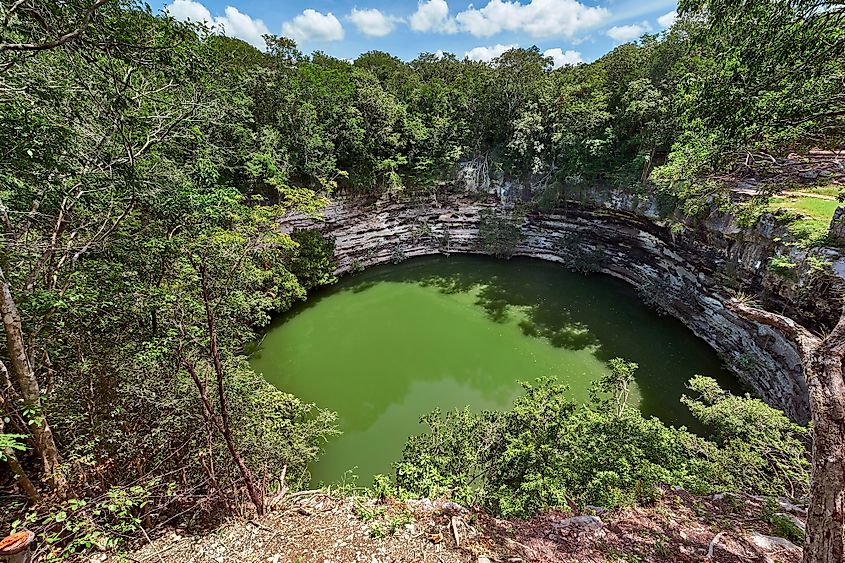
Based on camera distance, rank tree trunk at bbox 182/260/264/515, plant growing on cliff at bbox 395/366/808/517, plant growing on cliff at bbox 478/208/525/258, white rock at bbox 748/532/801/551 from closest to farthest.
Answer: white rock at bbox 748/532/801/551 → tree trunk at bbox 182/260/264/515 → plant growing on cliff at bbox 395/366/808/517 → plant growing on cliff at bbox 478/208/525/258

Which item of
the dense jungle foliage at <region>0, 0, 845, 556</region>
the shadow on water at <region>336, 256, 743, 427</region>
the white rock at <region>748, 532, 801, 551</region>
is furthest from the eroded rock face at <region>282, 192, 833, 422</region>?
the white rock at <region>748, 532, 801, 551</region>

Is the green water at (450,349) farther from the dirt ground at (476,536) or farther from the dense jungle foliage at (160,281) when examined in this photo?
the dirt ground at (476,536)

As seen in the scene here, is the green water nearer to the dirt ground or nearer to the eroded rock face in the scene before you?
the eroded rock face

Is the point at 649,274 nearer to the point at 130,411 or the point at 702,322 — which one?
the point at 702,322

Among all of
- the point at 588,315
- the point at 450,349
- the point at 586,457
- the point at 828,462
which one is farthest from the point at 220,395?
the point at 588,315

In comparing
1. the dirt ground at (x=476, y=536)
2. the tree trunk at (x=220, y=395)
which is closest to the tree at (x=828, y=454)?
the dirt ground at (x=476, y=536)

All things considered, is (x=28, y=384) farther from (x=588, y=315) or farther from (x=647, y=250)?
(x=647, y=250)

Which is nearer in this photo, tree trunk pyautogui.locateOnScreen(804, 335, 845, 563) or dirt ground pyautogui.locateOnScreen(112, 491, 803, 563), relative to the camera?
tree trunk pyautogui.locateOnScreen(804, 335, 845, 563)
